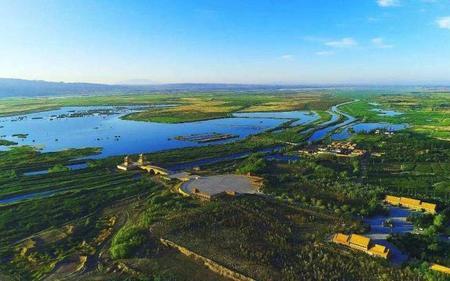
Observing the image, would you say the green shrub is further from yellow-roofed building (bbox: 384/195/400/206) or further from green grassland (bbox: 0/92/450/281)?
yellow-roofed building (bbox: 384/195/400/206)

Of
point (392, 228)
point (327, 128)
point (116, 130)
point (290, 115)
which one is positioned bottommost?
point (116, 130)

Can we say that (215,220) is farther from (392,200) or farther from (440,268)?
(392,200)

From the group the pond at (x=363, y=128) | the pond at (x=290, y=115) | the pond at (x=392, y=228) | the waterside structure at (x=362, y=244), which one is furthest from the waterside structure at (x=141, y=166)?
the pond at (x=290, y=115)

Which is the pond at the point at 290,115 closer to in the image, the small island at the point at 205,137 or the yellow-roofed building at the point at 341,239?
the small island at the point at 205,137

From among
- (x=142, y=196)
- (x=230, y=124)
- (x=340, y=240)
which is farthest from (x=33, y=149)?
(x=340, y=240)

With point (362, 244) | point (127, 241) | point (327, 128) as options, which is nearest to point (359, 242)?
point (362, 244)

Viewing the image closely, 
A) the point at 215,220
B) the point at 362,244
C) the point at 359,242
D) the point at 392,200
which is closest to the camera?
the point at 362,244

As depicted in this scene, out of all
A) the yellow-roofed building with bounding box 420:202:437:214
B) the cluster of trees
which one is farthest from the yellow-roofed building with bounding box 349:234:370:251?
the yellow-roofed building with bounding box 420:202:437:214
